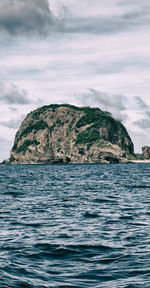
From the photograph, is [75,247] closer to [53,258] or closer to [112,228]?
[53,258]

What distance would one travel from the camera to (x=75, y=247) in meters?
15.4

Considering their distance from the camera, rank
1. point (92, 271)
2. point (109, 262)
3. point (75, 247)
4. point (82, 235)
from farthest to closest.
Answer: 1. point (82, 235)
2. point (75, 247)
3. point (109, 262)
4. point (92, 271)

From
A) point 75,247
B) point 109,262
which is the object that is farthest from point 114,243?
point 109,262

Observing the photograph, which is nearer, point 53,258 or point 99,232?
point 53,258

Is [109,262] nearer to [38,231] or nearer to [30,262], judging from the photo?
[30,262]

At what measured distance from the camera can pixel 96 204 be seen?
29.7 m

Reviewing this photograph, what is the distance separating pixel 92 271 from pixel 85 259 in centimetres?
166

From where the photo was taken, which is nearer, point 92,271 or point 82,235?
point 92,271

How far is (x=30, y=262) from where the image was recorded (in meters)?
13.1

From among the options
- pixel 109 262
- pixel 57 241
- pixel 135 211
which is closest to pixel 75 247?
pixel 57 241

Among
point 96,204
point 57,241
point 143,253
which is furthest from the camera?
point 96,204

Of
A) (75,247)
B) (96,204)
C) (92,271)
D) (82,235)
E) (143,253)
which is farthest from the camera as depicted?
(96,204)

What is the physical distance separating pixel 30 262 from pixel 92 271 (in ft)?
8.64

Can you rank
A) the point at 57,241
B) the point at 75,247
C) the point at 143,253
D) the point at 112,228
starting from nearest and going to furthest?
1. the point at 143,253
2. the point at 75,247
3. the point at 57,241
4. the point at 112,228
